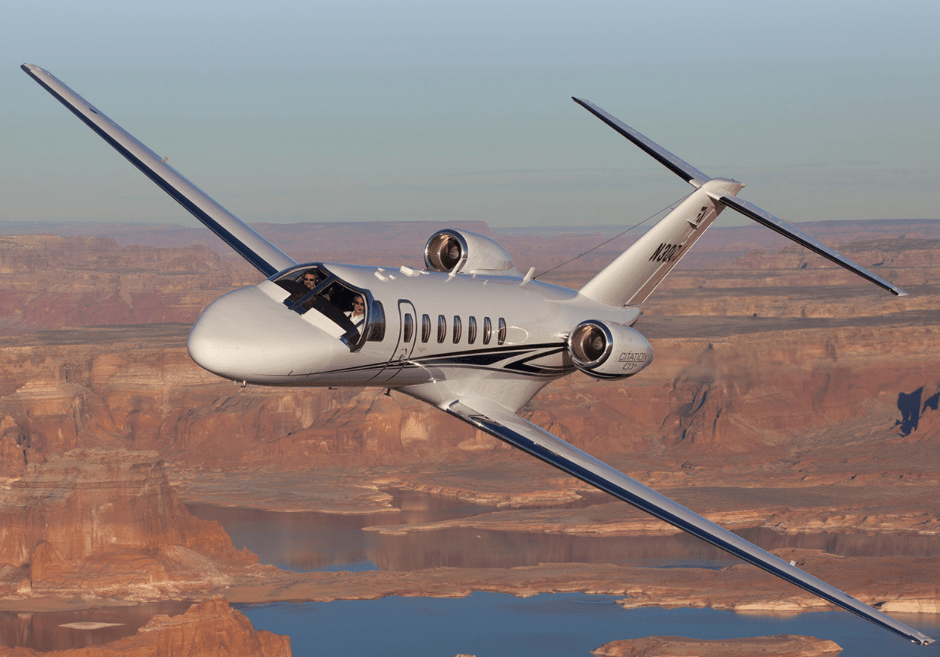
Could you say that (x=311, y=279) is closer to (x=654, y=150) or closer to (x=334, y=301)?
(x=334, y=301)

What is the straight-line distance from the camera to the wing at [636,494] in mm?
32422

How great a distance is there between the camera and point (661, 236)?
50562 millimetres

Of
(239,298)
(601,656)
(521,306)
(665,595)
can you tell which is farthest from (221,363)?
(665,595)

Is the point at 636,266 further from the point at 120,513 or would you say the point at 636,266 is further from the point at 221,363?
the point at 120,513

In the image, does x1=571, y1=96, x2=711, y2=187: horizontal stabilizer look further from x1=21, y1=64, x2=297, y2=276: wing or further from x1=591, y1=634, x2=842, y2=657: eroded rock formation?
x1=591, y1=634, x2=842, y2=657: eroded rock formation

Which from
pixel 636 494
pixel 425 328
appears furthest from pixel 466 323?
pixel 636 494

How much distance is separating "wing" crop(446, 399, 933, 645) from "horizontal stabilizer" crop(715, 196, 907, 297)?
8.23 m

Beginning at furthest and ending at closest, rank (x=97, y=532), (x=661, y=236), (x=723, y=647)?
(x=97, y=532) < (x=723, y=647) < (x=661, y=236)

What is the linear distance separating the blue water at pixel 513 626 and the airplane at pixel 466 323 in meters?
124

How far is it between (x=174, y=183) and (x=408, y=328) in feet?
47.8

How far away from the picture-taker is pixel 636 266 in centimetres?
4981

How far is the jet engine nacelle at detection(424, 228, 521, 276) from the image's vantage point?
141 ft

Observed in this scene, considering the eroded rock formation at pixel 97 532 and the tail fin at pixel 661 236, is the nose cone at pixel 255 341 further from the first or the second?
the eroded rock formation at pixel 97 532

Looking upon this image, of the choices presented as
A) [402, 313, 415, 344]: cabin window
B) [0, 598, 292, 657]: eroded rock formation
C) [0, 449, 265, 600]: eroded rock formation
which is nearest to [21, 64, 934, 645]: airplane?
[402, 313, 415, 344]: cabin window
